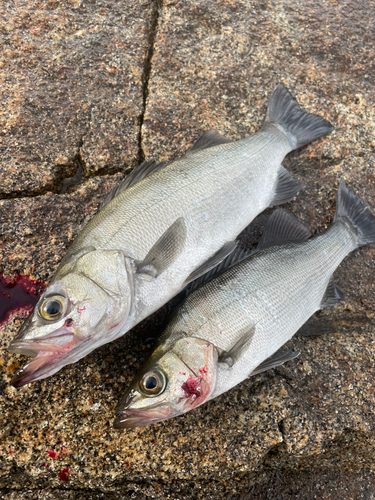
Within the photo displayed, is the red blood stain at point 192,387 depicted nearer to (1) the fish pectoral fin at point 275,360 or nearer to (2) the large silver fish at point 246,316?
(2) the large silver fish at point 246,316

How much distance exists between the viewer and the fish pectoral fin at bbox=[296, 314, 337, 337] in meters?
2.74

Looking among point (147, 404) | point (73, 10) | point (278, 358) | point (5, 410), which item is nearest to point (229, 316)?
point (278, 358)

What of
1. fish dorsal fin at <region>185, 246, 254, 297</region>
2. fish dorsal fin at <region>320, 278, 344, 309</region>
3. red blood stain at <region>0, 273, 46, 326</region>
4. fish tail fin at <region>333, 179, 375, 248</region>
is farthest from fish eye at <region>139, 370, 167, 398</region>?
fish tail fin at <region>333, 179, 375, 248</region>

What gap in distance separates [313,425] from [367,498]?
3.00 feet

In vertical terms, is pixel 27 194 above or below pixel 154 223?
below

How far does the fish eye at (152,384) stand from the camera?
195 cm

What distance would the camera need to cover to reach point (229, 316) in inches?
89.1

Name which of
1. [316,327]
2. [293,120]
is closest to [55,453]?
[316,327]

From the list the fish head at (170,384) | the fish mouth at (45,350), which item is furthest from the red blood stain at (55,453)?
the fish mouth at (45,350)

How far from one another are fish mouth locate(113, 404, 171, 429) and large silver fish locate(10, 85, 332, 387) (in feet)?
1.21

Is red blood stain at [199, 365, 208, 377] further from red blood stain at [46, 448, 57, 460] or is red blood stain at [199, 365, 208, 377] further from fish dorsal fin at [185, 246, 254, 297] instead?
red blood stain at [46, 448, 57, 460]

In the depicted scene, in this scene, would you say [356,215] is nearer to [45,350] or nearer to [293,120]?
[293,120]

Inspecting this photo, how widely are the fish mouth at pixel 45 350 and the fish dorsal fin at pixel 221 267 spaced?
2.94 feet

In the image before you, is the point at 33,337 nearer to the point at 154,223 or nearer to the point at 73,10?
the point at 154,223
